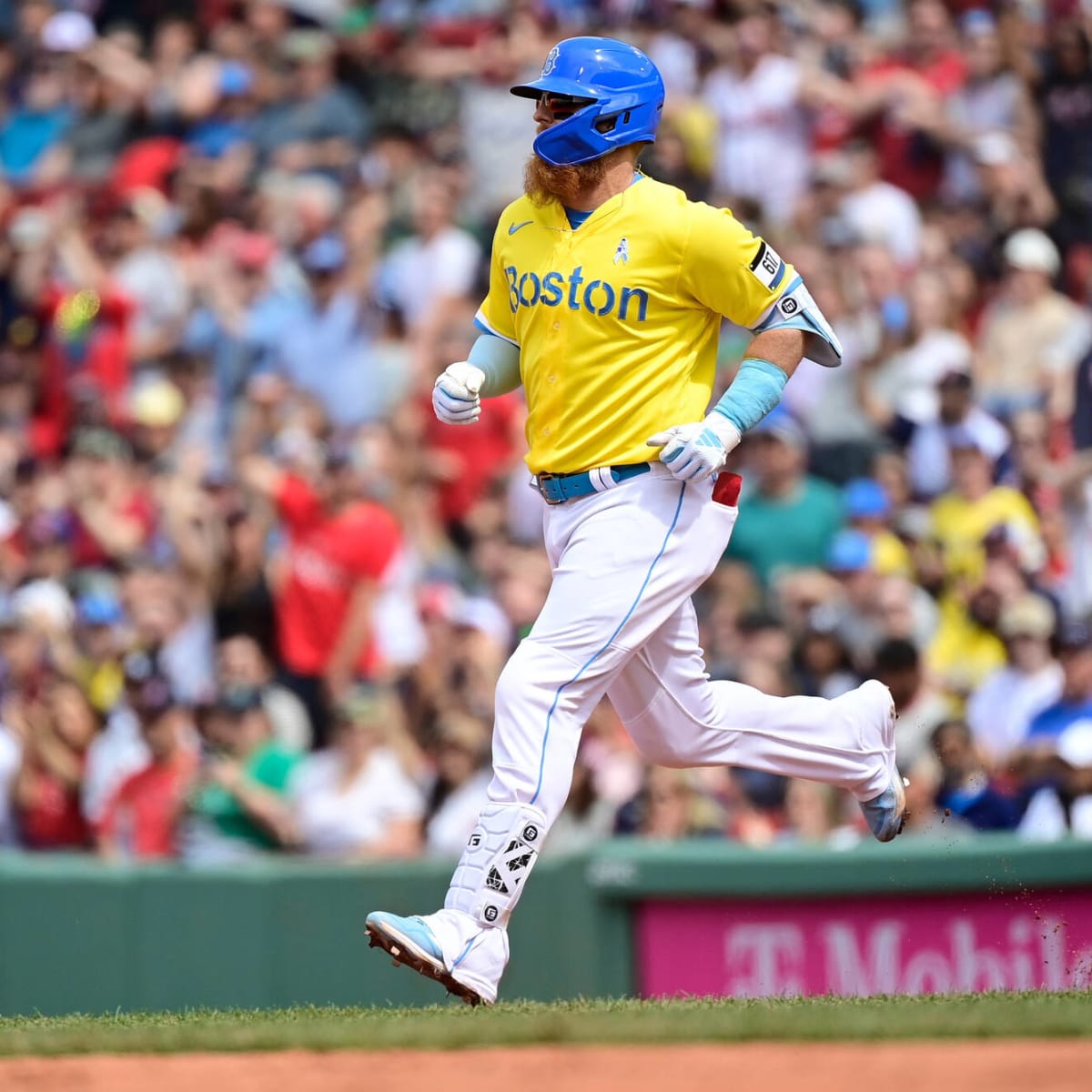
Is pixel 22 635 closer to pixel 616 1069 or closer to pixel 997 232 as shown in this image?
pixel 997 232

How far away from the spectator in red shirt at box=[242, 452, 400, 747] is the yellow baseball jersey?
4991 millimetres

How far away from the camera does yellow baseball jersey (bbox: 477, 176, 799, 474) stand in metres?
6.07

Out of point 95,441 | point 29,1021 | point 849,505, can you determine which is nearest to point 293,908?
Result: point 29,1021

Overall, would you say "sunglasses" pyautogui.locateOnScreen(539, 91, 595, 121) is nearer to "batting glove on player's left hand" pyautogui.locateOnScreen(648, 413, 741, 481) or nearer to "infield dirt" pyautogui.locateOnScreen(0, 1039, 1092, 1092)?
"batting glove on player's left hand" pyautogui.locateOnScreen(648, 413, 741, 481)

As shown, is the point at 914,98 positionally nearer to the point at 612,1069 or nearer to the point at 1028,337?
the point at 1028,337

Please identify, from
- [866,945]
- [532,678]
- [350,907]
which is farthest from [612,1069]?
[350,907]

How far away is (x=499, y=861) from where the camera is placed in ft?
19.5

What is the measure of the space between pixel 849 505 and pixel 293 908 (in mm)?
3278

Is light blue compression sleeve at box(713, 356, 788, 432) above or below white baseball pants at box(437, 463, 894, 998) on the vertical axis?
above

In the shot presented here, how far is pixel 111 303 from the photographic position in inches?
534

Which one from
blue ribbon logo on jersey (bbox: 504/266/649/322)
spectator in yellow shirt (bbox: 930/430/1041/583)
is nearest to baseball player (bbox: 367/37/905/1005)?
blue ribbon logo on jersey (bbox: 504/266/649/322)

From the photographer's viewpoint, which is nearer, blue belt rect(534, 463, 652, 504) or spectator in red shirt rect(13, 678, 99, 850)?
blue belt rect(534, 463, 652, 504)

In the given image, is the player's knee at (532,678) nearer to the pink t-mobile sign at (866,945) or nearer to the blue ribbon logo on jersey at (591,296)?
the blue ribbon logo on jersey at (591,296)

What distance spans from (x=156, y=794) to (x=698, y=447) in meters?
4.93
